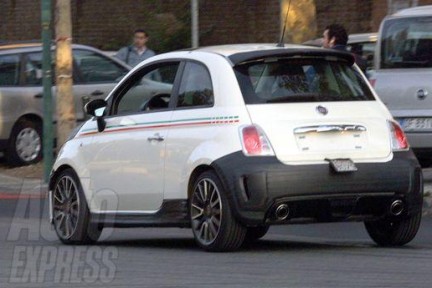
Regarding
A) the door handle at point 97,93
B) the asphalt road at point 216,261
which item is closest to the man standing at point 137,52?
the door handle at point 97,93

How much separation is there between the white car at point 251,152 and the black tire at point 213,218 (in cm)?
1

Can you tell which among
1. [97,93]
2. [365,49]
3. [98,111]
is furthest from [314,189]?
[97,93]

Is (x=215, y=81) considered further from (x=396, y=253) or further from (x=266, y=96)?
(x=396, y=253)

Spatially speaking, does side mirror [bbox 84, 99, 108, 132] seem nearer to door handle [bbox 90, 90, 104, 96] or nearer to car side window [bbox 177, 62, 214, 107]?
car side window [bbox 177, 62, 214, 107]

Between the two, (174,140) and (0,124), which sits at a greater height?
(174,140)

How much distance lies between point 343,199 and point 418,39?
5.86m

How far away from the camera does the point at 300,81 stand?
34.7 ft

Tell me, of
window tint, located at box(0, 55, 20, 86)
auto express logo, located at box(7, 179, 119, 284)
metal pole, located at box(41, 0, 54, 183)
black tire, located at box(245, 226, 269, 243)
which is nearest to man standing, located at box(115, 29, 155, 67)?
window tint, located at box(0, 55, 20, 86)

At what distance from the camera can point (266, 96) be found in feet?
33.9

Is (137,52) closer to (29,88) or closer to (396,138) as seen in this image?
(29,88)

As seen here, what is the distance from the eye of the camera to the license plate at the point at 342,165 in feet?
33.1

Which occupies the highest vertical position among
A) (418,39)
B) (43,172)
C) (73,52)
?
(418,39)

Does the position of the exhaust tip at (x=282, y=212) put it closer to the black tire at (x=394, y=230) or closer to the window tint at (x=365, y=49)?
the black tire at (x=394, y=230)

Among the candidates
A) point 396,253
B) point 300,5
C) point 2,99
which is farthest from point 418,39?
point 2,99
